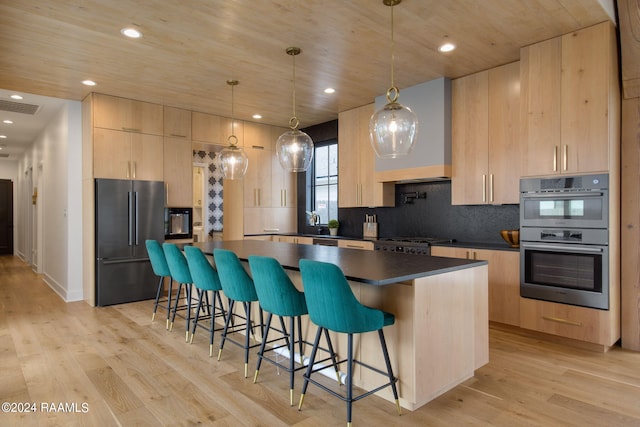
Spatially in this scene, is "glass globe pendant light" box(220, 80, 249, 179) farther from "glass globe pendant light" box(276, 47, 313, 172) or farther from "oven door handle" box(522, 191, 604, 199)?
"oven door handle" box(522, 191, 604, 199)

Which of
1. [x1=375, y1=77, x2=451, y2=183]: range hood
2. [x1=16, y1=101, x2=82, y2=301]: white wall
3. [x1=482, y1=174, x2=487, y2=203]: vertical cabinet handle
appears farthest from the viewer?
[x1=16, y1=101, x2=82, y2=301]: white wall

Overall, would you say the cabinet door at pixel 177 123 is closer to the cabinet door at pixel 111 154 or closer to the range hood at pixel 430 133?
the cabinet door at pixel 111 154

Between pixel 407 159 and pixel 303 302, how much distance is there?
2914 mm

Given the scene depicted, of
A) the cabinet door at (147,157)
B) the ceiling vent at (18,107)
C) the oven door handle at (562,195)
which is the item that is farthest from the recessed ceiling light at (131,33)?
the oven door handle at (562,195)

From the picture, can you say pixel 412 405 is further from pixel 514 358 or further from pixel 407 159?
pixel 407 159

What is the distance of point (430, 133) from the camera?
4645mm

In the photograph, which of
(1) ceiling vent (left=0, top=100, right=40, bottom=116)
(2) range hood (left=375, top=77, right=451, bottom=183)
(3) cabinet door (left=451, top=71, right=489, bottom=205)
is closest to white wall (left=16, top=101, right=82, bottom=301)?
(1) ceiling vent (left=0, top=100, right=40, bottom=116)

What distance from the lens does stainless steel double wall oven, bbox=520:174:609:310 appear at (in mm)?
3238

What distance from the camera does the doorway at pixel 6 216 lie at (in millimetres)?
11070

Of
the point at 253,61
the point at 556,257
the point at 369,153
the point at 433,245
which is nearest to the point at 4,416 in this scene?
the point at 253,61

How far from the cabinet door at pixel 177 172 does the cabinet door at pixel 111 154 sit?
51cm

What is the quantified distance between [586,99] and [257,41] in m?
2.86

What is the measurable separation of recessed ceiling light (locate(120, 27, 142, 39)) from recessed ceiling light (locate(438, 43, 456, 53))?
2702 mm

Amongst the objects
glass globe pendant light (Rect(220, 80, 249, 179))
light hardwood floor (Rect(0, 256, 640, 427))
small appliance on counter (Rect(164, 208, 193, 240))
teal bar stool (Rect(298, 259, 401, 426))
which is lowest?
light hardwood floor (Rect(0, 256, 640, 427))
